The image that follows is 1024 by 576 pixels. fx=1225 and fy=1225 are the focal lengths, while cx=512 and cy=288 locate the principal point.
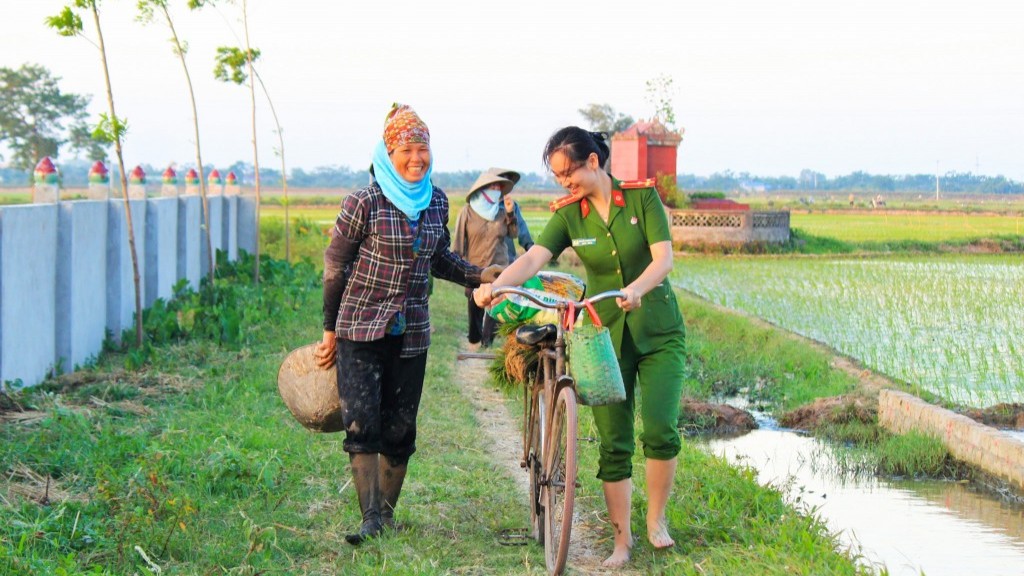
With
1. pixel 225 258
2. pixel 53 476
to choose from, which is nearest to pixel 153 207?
pixel 225 258

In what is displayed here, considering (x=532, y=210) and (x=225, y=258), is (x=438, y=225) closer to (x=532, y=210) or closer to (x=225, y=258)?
(x=225, y=258)

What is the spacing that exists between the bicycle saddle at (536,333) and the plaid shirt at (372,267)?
477 millimetres

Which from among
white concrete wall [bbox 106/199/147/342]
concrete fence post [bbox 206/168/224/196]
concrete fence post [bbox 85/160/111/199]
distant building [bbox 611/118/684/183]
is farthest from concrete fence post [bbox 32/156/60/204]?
distant building [bbox 611/118/684/183]

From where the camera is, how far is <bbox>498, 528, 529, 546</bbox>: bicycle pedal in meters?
4.95

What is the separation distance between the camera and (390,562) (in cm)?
450

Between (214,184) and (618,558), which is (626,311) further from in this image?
(214,184)

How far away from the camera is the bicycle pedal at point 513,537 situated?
495 centimetres

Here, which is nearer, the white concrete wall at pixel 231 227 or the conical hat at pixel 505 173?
the conical hat at pixel 505 173

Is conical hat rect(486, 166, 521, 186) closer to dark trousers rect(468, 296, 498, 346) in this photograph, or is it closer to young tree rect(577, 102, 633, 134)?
dark trousers rect(468, 296, 498, 346)

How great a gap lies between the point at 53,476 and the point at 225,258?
33.7 feet

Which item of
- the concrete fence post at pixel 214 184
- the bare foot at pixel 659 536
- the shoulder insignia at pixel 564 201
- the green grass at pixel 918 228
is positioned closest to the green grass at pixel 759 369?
the bare foot at pixel 659 536

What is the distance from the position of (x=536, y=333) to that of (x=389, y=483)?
965 mm

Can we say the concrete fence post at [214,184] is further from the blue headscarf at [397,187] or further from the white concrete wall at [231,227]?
the blue headscarf at [397,187]

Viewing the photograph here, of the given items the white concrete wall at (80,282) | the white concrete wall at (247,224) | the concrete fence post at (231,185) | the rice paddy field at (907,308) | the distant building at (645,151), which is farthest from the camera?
the distant building at (645,151)
